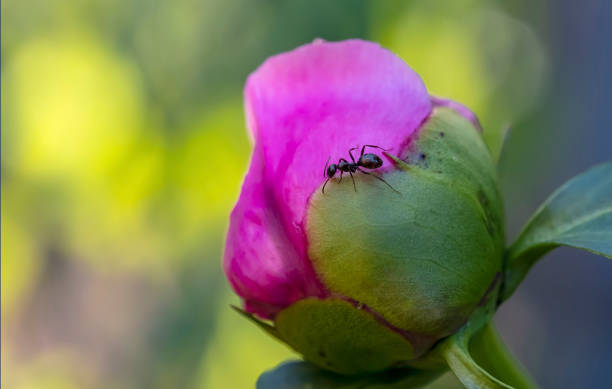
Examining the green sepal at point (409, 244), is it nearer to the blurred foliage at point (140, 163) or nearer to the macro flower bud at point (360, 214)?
the macro flower bud at point (360, 214)

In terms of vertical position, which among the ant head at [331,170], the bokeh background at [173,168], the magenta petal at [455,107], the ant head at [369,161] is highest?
the magenta petal at [455,107]

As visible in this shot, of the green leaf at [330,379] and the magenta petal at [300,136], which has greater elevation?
the magenta petal at [300,136]

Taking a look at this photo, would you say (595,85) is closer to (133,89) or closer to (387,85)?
(133,89)

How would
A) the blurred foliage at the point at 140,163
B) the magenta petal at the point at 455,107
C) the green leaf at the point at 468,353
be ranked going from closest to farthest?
the green leaf at the point at 468,353 < the magenta petal at the point at 455,107 < the blurred foliage at the point at 140,163

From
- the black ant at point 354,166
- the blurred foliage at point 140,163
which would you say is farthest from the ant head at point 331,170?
the blurred foliage at point 140,163

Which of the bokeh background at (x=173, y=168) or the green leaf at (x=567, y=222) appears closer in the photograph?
the green leaf at (x=567, y=222)

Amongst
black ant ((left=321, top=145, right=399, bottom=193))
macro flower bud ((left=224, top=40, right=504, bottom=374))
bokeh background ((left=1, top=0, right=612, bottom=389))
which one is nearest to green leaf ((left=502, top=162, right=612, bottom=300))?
macro flower bud ((left=224, top=40, right=504, bottom=374))
